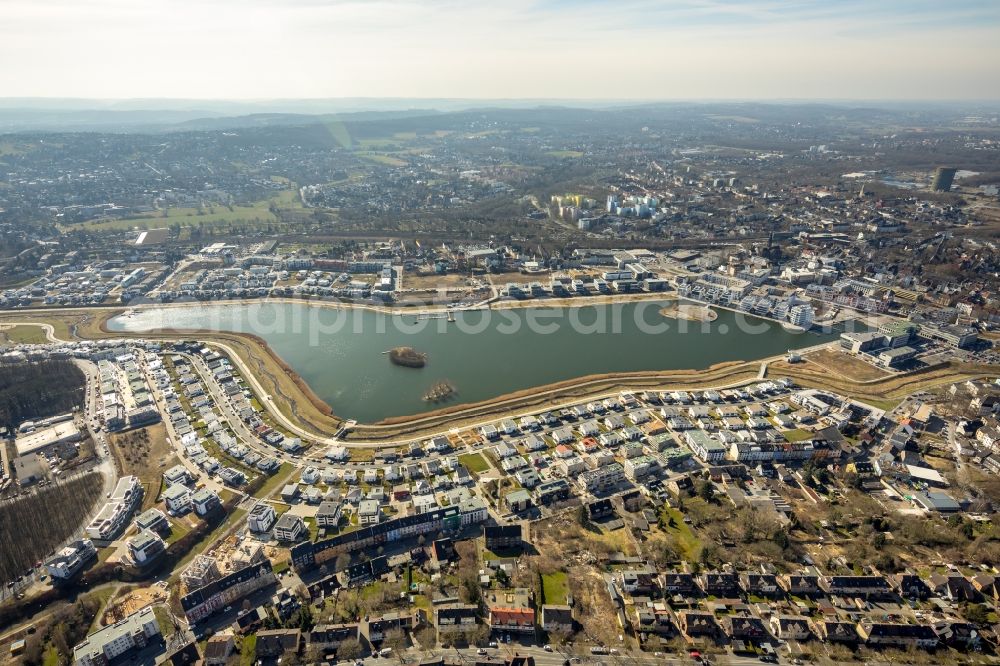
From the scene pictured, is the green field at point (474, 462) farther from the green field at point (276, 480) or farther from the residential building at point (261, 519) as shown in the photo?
the residential building at point (261, 519)

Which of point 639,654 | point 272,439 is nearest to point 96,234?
point 272,439

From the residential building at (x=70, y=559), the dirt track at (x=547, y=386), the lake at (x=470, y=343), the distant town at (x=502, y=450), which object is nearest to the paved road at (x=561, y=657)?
the distant town at (x=502, y=450)

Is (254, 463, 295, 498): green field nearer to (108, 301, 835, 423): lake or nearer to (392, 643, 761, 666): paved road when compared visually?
(108, 301, 835, 423): lake

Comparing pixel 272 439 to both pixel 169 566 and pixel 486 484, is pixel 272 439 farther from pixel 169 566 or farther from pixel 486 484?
pixel 486 484

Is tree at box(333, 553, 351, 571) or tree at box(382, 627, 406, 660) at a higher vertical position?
tree at box(333, 553, 351, 571)

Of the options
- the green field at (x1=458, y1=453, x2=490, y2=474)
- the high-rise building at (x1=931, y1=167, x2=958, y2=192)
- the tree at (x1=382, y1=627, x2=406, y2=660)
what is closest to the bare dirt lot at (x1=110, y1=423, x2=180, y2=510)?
the tree at (x1=382, y1=627, x2=406, y2=660)

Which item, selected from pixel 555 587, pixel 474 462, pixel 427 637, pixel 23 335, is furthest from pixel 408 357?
pixel 23 335
